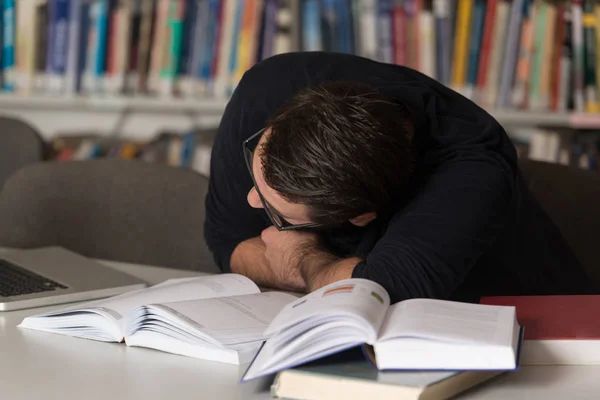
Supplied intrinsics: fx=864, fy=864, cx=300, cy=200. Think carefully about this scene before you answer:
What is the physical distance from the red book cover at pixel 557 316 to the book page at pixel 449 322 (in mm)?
61

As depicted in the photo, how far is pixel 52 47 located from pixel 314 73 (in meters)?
1.53

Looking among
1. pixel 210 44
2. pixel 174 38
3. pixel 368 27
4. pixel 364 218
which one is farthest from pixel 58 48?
pixel 364 218

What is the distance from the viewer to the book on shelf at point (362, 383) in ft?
2.72

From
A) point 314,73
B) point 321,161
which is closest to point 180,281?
point 321,161

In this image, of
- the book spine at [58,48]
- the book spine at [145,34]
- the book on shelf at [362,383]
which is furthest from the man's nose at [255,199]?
the book spine at [58,48]

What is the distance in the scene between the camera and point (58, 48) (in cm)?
276

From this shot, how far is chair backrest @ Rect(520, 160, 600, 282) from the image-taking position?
1667 millimetres

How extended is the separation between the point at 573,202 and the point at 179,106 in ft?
4.43

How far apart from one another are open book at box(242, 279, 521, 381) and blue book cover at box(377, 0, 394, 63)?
1622 mm

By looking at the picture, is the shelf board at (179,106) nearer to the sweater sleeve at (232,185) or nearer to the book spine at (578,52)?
the book spine at (578,52)

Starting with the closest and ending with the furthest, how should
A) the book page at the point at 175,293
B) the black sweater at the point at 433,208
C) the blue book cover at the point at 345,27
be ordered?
the book page at the point at 175,293, the black sweater at the point at 433,208, the blue book cover at the point at 345,27

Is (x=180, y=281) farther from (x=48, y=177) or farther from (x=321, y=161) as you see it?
(x=48, y=177)

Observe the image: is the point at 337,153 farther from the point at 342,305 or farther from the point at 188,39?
the point at 188,39

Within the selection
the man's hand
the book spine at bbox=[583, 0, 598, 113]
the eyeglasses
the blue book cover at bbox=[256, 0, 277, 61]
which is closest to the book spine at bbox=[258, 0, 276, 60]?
the blue book cover at bbox=[256, 0, 277, 61]
